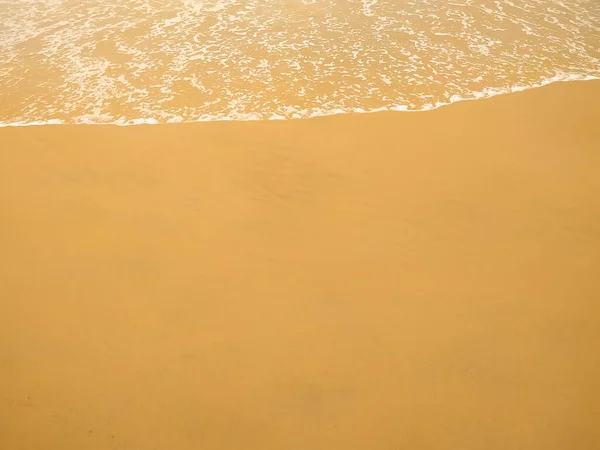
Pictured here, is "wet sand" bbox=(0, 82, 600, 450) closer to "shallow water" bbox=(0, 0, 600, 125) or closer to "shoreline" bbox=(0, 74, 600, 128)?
"shoreline" bbox=(0, 74, 600, 128)

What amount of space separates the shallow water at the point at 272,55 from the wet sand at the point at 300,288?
605 millimetres

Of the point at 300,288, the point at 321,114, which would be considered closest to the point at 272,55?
the point at 321,114

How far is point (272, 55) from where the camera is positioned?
563 cm

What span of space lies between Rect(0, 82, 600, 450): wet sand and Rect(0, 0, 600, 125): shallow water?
605 millimetres

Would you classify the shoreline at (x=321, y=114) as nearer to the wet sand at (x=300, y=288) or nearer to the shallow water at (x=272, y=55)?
the shallow water at (x=272, y=55)

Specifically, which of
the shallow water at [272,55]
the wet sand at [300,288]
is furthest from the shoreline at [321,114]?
the wet sand at [300,288]

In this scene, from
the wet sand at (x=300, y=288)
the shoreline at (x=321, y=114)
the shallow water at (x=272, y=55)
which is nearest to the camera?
the wet sand at (x=300, y=288)

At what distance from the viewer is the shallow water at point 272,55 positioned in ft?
15.5

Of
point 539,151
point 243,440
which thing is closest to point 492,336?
point 243,440

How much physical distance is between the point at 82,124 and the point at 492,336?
3.93 metres

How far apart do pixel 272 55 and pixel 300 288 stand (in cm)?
376

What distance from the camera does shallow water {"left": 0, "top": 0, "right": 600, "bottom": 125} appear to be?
15.5 feet

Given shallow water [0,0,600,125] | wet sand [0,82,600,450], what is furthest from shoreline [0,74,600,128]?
wet sand [0,82,600,450]

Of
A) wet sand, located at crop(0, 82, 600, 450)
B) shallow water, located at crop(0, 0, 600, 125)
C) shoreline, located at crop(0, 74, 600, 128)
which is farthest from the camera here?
shallow water, located at crop(0, 0, 600, 125)
